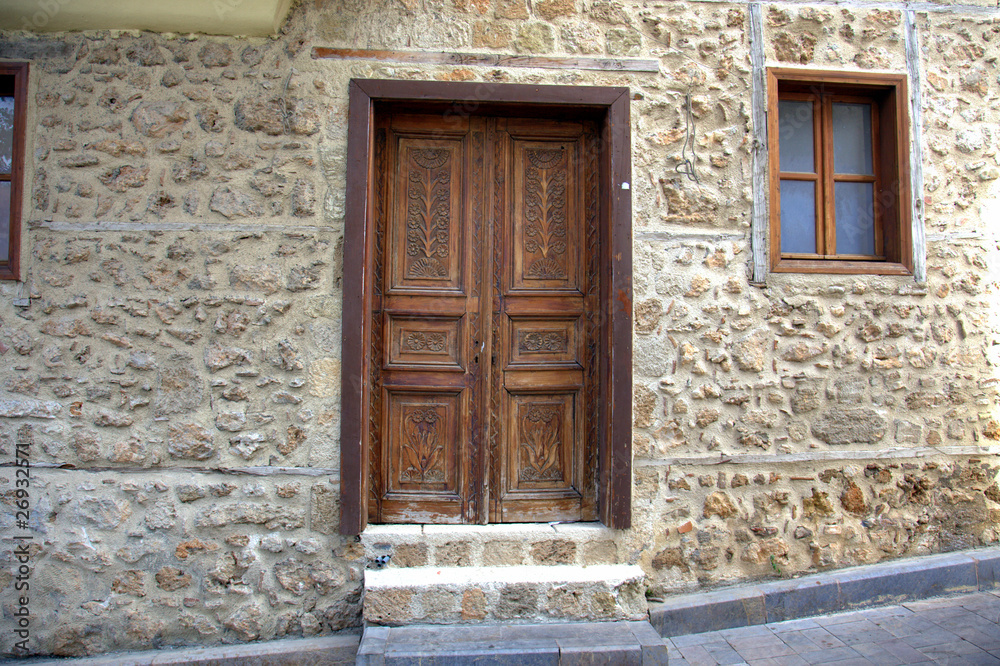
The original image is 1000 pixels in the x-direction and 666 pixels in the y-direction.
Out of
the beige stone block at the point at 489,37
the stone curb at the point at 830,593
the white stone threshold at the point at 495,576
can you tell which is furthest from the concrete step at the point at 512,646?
the beige stone block at the point at 489,37

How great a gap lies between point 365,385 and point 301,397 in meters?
0.33

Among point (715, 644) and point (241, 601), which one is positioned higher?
point (241, 601)

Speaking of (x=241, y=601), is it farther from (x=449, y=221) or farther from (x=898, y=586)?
(x=898, y=586)

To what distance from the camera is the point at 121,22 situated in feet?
10.1

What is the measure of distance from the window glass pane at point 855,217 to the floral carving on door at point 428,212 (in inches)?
92.5

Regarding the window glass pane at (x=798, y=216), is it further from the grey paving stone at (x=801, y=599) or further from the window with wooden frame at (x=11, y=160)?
the window with wooden frame at (x=11, y=160)

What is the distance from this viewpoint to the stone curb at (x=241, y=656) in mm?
2850

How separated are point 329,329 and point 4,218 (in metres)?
1.87

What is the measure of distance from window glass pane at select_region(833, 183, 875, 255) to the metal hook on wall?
3.20 feet

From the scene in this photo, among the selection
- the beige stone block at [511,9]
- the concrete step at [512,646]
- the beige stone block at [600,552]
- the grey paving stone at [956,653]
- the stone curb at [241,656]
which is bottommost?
the stone curb at [241,656]

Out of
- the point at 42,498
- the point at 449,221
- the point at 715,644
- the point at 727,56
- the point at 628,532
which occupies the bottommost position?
the point at 715,644

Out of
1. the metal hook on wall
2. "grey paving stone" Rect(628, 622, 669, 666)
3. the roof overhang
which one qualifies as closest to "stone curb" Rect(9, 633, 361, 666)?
"grey paving stone" Rect(628, 622, 669, 666)

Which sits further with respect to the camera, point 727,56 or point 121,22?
point 727,56

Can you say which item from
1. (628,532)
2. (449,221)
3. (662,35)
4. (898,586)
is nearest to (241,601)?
(628,532)
